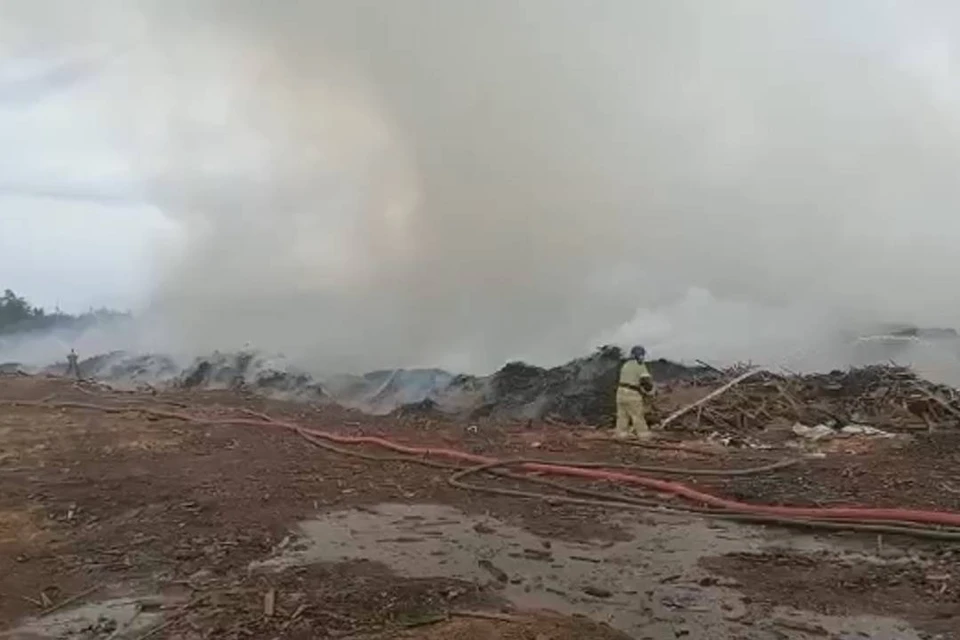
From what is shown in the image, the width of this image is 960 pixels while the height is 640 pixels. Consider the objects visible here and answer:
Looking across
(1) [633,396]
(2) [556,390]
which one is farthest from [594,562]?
(2) [556,390]

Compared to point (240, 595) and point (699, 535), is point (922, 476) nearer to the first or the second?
point (699, 535)

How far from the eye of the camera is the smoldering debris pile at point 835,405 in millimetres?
13797

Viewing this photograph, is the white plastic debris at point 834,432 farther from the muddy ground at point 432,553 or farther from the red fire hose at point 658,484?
the red fire hose at point 658,484

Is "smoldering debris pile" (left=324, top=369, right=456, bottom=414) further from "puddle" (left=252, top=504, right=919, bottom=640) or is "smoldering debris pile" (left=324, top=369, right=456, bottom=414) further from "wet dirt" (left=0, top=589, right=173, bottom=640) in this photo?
"wet dirt" (left=0, top=589, right=173, bottom=640)

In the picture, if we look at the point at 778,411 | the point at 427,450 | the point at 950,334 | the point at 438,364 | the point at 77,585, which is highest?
the point at 950,334

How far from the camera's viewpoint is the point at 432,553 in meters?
7.39

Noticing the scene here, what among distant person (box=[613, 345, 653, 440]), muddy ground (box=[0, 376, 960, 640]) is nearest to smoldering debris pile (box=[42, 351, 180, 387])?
muddy ground (box=[0, 376, 960, 640])

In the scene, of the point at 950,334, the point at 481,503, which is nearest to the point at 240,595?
the point at 481,503

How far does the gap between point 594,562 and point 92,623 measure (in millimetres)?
3571

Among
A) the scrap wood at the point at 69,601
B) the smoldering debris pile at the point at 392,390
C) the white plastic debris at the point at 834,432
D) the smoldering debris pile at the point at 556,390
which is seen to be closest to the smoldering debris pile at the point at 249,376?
the smoldering debris pile at the point at 392,390

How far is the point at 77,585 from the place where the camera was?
6.80 meters

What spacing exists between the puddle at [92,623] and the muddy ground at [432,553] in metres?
0.02

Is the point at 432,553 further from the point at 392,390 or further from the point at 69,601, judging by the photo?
the point at 392,390

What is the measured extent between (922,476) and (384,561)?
600cm
